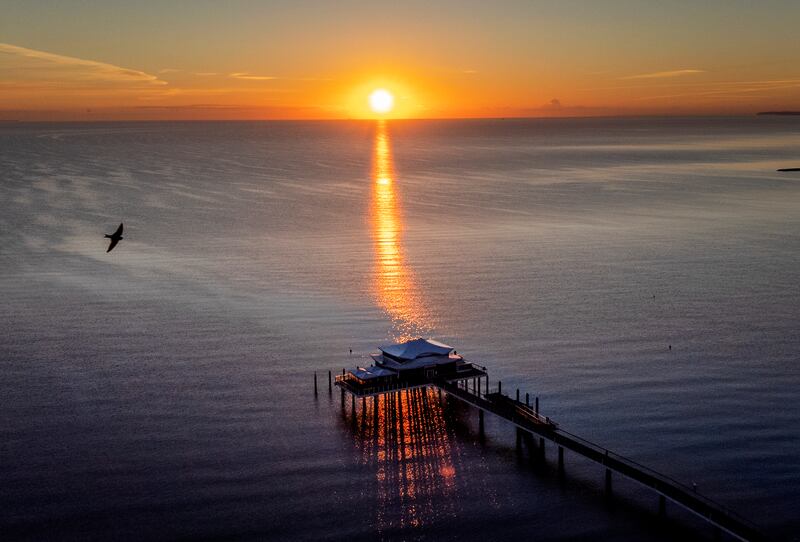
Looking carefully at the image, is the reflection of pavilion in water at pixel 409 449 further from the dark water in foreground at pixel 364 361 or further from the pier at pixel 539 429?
the pier at pixel 539 429

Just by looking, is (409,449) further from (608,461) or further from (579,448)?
(608,461)

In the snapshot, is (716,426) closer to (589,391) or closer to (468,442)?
(589,391)

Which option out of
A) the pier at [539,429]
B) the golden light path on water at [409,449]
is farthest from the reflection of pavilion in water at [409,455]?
the pier at [539,429]

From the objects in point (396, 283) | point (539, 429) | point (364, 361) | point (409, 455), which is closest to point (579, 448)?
point (539, 429)

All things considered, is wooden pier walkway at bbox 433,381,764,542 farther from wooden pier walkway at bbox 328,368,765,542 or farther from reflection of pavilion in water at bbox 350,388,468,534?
reflection of pavilion in water at bbox 350,388,468,534

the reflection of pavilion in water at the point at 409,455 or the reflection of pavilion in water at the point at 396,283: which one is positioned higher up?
the reflection of pavilion in water at the point at 396,283

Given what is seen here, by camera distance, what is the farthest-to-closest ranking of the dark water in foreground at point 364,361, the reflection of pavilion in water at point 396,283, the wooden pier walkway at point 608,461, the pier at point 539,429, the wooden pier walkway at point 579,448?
1. the reflection of pavilion in water at point 396,283
2. the dark water in foreground at point 364,361
3. the pier at point 539,429
4. the wooden pier walkway at point 579,448
5. the wooden pier walkway at point 608,461

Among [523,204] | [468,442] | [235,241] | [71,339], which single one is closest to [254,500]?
[468,442]

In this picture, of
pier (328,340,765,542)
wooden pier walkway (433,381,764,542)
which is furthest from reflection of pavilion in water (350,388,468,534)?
wooden pier walkway (433,381,764,542)
